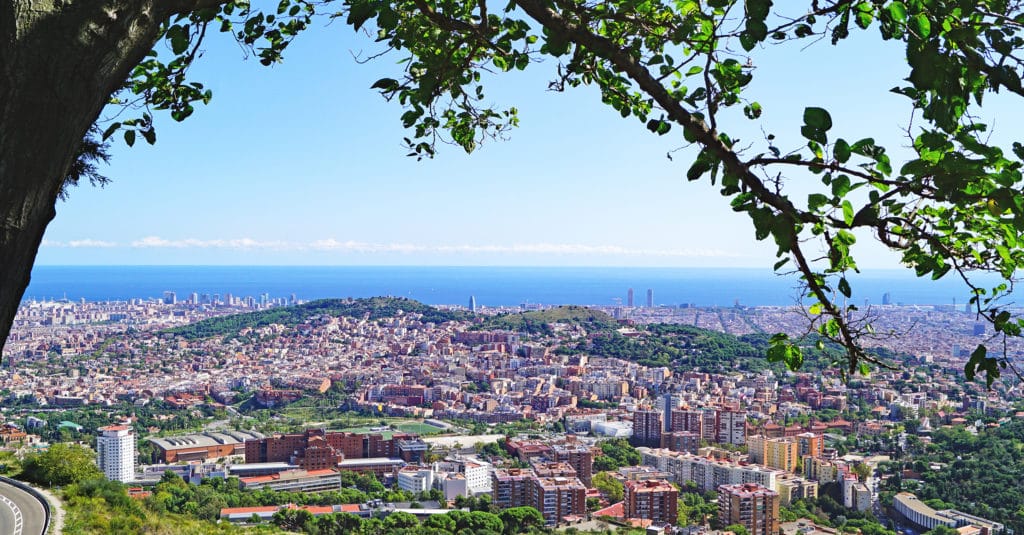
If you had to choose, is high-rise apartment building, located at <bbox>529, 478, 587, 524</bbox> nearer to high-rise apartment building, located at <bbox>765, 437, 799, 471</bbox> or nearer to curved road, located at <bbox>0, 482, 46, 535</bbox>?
high-rise apartment building, located at <bbox>765, 437, 799, 471</bbox>

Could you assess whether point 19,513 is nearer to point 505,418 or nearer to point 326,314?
point 505,418

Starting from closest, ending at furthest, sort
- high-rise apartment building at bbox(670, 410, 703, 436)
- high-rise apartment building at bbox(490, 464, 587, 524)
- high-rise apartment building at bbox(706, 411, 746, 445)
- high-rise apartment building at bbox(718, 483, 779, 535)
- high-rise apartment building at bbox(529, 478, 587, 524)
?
high-rise apartment building at bbox(718, 483, 779, 535), high-rise apartment building at bbox(529, 478, 587, 524), high-rise apartment building at bbox(490, 464, 587, 524), high-rise apartment building at bbox(706, 411, 746, 445), high-rise apartment building at bbox(670, 410, 703, 436)

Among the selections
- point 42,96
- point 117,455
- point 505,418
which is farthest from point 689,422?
point 42,96

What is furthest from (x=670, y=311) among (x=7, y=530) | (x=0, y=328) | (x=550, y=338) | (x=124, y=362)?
(x=0, y=328)

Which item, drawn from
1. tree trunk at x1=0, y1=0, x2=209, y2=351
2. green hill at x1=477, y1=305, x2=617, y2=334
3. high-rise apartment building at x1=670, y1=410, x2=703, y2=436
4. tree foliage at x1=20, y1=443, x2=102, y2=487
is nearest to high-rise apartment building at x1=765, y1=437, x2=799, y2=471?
high-rise apartment building at x1=670, y1=410, x2=703, y2=436

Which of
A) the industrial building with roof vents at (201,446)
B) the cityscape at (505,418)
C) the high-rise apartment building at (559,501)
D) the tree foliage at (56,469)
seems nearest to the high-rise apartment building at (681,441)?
the cityscape at (505,418)

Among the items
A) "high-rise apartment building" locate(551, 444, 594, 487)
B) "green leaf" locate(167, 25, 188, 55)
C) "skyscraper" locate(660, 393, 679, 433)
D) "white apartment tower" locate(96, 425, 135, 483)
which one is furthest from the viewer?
"skyscraper" locate(660, 393, 679, 433)

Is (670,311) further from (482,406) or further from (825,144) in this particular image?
(825,144)

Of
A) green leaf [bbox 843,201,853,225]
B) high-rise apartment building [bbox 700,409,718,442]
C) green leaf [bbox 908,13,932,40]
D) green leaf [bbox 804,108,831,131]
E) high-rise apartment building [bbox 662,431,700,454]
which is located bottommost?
high-rise apartment building [bbox 662,431,700,454]
